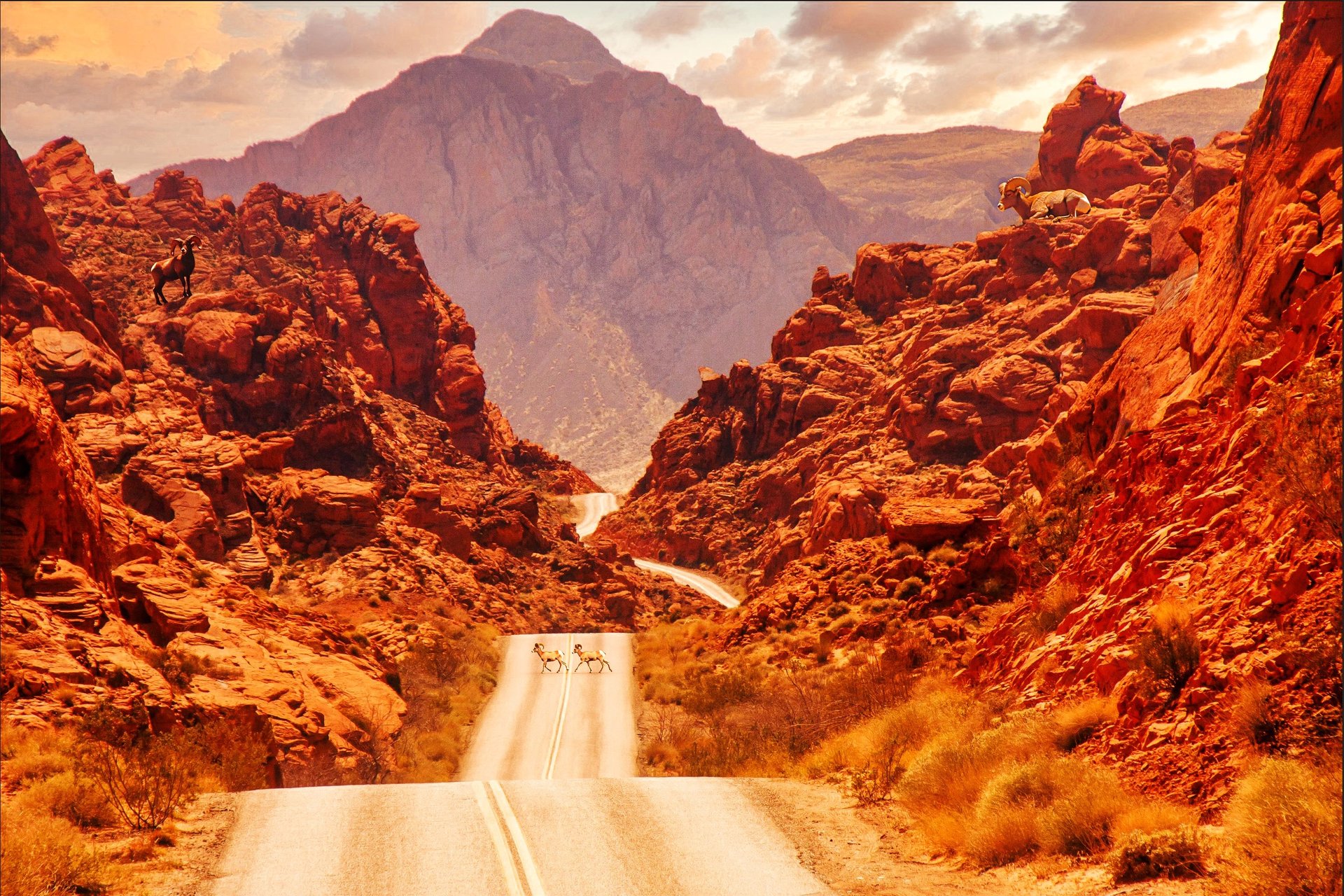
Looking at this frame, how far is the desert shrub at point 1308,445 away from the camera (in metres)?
11.5

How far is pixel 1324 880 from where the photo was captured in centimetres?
830

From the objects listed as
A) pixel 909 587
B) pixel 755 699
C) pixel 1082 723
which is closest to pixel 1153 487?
pixel 1082 723

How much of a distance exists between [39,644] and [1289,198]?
20.8 metres

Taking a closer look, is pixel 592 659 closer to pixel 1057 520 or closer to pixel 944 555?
pixel 944 555

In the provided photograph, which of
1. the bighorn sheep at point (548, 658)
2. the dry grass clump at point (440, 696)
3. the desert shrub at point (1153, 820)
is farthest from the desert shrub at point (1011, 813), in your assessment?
the bighorn sheep at point (548, 658)

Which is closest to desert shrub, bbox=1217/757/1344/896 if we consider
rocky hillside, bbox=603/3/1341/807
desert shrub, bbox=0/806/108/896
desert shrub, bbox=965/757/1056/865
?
rocky hillside, bbox=603/3/1341/807

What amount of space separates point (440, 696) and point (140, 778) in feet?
75.5

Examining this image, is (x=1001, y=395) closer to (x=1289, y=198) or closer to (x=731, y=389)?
(x=731, y=389)

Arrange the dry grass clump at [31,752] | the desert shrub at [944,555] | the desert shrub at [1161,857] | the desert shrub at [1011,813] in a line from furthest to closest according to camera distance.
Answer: the desert shrub at [944,555], the dry grass clump at [31,752], the desert shrub at [1011,813], the desert shrub at [1161,857]

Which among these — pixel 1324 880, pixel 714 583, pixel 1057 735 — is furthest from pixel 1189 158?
pixel 1324 880

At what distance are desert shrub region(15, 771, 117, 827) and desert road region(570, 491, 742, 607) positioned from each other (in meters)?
56.4

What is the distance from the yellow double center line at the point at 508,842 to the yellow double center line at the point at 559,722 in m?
9.25

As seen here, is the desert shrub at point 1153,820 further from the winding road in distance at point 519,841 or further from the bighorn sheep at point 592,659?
the bighorn sheep at point 592,659

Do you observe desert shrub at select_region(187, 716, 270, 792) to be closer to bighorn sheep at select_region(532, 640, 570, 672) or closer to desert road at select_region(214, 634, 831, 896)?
desert road at select_region(214, 634, 831, 896)
